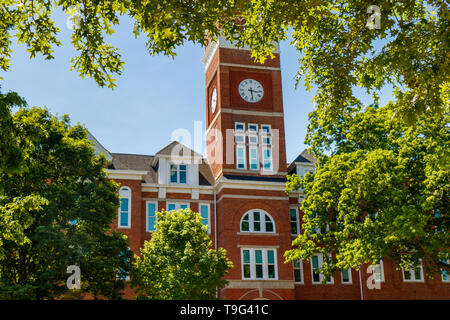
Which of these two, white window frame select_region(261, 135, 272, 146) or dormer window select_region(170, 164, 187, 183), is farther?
white window frame select_region(261, 135, 272, 146)

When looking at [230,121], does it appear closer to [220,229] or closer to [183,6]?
[220,229]

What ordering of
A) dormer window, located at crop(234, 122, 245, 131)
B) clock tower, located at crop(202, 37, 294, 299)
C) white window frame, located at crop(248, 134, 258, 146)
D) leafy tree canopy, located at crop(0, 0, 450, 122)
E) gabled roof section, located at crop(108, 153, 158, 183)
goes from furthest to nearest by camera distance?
dormer window, located at crop(234, 122, 245, 131) < white window frame, located at crop(248, 134, 258, 146) < gabled roof section, located at crop(108, 153, 158, 183) < clock tower, located at crop(202, 37, 294, 299) < leafy tree canopy, located at crop(0, 0, 450, 122)

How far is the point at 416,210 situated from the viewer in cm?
2425

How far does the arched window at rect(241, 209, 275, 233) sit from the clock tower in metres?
0.07

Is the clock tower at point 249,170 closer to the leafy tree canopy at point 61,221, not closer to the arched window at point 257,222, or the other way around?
the arched window at point 257,222

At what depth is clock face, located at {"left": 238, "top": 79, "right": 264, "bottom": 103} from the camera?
39.3m

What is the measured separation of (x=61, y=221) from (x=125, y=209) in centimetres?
1313

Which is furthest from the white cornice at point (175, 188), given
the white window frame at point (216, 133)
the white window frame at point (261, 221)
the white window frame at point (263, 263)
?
the white window frame at point (263, 263)

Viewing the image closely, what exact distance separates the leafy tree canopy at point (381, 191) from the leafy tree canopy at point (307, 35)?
10.5 metres

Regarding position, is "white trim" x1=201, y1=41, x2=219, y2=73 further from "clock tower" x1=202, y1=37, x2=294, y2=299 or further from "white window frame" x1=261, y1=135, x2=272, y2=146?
"white window frame" x1=261, y1=135, x2=272, y2=146

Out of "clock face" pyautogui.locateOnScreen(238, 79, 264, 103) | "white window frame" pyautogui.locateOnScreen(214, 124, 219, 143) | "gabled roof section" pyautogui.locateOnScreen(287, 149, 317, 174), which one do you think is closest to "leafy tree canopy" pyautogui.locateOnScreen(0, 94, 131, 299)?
"white window frame" pyautogui.locateOnScreen(214, 124, 219, 143)

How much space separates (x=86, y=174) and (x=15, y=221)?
10873 millimetres

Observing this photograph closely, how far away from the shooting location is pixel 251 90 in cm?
3953
